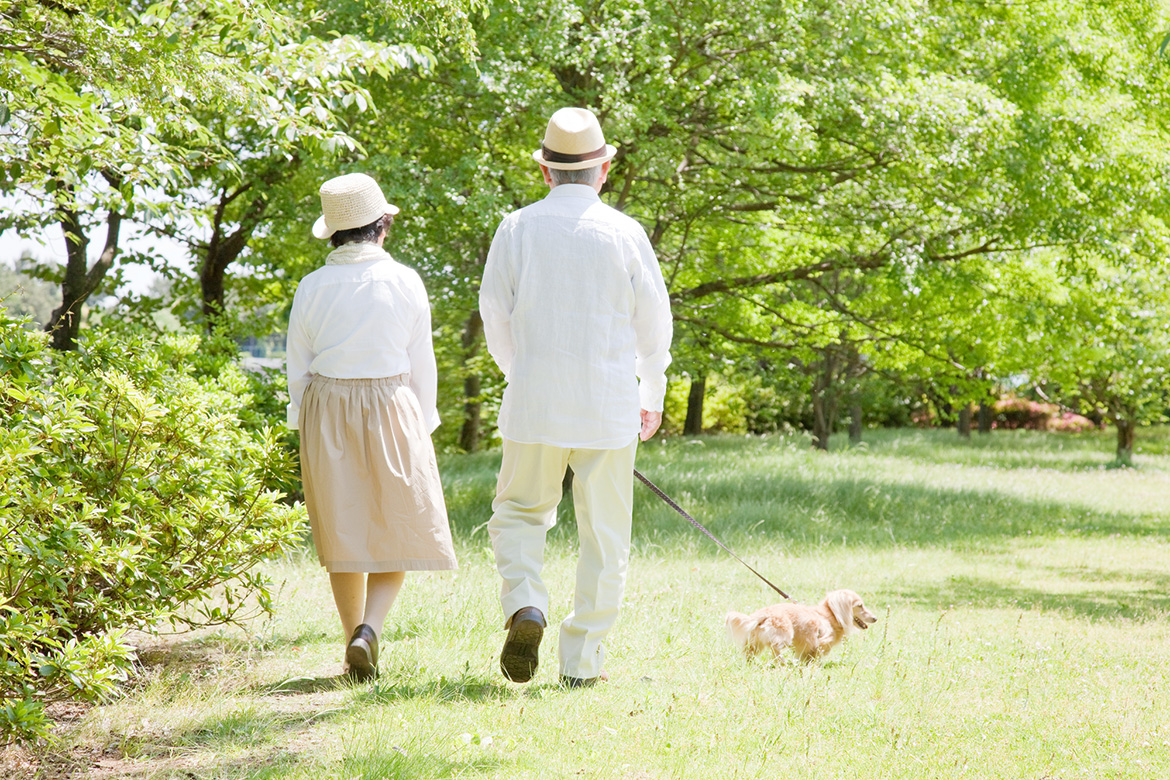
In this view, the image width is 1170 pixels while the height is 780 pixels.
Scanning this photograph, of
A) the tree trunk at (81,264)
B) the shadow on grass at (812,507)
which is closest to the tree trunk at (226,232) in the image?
the tree trunk at (81,264)

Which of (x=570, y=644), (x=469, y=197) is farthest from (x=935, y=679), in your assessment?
(x=469, y=197)

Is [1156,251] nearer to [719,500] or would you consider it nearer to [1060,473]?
[719,500]

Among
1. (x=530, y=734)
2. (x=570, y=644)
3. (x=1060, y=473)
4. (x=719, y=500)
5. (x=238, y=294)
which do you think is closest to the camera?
(x=530, y=734)

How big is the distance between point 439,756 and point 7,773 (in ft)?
4.20

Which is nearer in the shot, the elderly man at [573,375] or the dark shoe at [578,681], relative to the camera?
the elderly man at [573,375]

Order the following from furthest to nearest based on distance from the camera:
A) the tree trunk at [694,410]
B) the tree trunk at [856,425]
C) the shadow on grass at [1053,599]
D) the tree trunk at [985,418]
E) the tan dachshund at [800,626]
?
the tree trunk at [985,418]
the tree trunk at [694,410]
the tree trunk at [856,425]
the shadow on grass at [1053,599]
the tan dachshund at [800,626]

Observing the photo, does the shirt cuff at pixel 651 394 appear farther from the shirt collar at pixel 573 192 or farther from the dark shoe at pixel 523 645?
the dark shoe at pixel 523 645

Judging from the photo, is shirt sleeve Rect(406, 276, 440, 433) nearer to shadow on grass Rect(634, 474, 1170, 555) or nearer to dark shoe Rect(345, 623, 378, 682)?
dark shoe Rect(345, 623, 378, 682)

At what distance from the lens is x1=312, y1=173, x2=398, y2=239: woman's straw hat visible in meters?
4.26

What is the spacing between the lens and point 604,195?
10586mm

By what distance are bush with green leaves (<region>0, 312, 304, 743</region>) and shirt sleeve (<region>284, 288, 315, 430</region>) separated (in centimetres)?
34

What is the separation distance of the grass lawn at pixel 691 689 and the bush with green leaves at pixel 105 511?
35 centimetres

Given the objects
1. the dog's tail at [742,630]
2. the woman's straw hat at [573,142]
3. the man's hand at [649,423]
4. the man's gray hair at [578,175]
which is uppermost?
the woman's straw hat at [573,142]

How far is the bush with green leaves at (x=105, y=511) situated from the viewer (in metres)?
3.05
